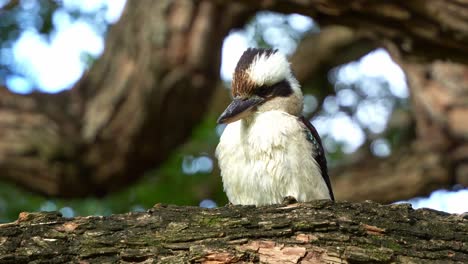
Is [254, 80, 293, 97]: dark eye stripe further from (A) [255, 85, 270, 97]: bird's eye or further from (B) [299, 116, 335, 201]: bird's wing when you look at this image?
(B) [299, 116, 335, 201]: bird's wing

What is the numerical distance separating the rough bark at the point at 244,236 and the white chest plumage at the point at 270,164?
3.18 ft

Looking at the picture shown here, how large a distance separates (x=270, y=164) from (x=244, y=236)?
1.29 metres

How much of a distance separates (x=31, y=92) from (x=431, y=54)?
12.3 feet

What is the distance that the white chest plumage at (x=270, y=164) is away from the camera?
5512mm

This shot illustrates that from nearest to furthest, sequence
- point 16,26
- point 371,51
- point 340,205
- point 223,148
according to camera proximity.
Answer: point 340,205 → point 223,148 → point 16,26 → point 371,51

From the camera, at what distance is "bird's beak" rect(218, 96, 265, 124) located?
18.6 feet

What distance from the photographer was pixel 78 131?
8.44 meters

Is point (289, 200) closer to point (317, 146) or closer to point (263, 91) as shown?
point (317, 146)

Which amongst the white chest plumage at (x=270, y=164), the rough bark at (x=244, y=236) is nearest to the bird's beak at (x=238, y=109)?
the white chest plumage at (x=270, y=164)

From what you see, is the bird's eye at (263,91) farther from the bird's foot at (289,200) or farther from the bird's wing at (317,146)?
the bird's foot at (289,200)

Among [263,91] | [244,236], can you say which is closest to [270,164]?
[263,91]

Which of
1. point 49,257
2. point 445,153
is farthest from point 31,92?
point 49,257

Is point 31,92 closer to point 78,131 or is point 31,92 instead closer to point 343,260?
point 78,131

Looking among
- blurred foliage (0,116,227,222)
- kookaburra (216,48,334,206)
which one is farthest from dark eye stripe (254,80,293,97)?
blurred foliage (0,116,227,222)
